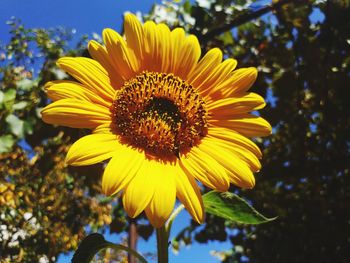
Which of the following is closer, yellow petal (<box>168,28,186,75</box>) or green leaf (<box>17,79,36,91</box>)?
yellow petal (<box>168,28,186,75</box>)

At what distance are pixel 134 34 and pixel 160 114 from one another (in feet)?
0.54

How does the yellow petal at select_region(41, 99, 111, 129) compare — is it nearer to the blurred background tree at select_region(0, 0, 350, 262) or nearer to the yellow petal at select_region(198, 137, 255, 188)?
the yellow petal at select_region(198, 137, 255, 188)

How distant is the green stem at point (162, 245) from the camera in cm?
74

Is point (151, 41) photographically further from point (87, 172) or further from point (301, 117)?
point (301, 117)

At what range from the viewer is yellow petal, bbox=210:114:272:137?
0.85 m

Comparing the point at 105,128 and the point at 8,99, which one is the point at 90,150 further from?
the point at 8,99

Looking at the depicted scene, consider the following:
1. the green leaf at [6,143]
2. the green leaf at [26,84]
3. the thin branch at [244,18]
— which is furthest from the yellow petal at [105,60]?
the green leaf at [26,84]

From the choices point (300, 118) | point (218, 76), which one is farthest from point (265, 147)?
point (218, 76)

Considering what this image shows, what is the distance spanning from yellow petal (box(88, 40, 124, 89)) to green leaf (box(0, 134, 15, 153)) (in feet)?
3.51

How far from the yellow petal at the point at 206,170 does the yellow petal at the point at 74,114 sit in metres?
0.17

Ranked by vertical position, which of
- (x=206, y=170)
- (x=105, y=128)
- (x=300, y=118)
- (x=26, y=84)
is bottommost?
(x=206, y=170)

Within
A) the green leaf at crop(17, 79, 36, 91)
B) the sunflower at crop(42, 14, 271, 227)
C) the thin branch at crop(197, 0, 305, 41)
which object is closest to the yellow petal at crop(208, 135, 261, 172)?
the sunflower at crop(42, 14, 271, 227)

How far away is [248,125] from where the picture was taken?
0.87 m

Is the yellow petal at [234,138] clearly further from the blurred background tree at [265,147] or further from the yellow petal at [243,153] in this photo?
the blurred background tree at [265,147]
